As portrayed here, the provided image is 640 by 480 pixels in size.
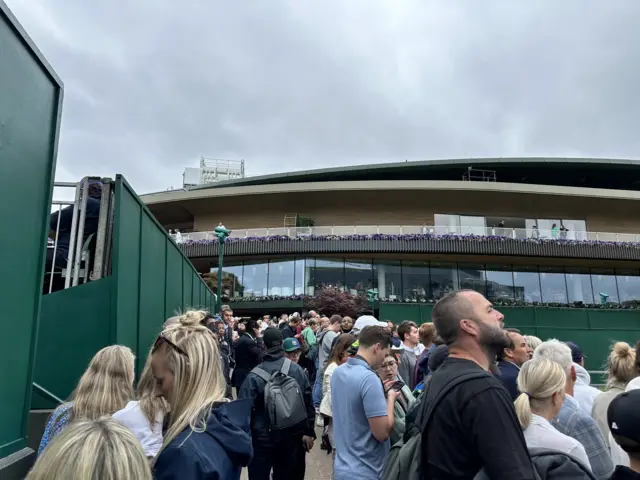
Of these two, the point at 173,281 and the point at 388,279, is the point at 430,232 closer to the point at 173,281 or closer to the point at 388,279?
the point at 388,279

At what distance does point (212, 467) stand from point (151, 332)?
4.14m

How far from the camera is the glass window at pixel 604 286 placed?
105 feet

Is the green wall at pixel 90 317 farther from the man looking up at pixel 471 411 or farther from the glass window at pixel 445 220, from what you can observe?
the glass window at pixel 445 220

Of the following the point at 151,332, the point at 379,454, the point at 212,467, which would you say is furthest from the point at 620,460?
the point at 151,332

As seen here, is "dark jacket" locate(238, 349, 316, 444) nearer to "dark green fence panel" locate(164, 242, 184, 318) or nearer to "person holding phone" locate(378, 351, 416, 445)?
"person holding phone" locate(378, 351, 416, 445)

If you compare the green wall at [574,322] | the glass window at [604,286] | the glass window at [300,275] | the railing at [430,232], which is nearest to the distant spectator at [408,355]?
the green wall at [574,322]

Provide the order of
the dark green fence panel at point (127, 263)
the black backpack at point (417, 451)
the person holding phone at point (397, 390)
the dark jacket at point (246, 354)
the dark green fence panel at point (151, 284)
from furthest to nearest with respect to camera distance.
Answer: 1. the dark jacket at point (246, 354)
2. the dark green fence panel at point (151, 284)
3. the dark green fence panel at point (127, 263)
4. the person holding phone at point (397, 390)
5. the black backpack at point (417, 451)

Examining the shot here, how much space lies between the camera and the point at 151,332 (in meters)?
5.57

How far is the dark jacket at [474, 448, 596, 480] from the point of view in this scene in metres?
1.96

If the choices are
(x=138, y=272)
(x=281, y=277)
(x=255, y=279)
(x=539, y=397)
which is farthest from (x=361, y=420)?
(x=255, y=279)

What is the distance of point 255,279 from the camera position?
31.9m

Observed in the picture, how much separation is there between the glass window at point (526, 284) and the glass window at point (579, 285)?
8.00ft

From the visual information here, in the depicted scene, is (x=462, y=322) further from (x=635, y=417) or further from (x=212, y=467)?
(x=212, y=467)

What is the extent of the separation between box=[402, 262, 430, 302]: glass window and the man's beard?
28609mm
